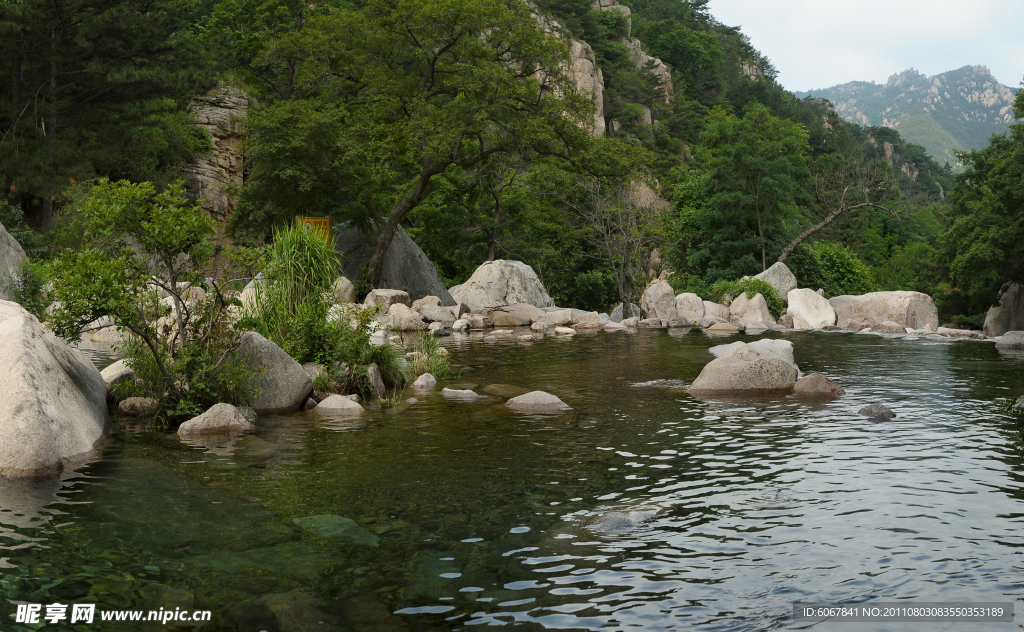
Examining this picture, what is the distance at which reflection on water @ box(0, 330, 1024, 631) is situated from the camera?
5000mm

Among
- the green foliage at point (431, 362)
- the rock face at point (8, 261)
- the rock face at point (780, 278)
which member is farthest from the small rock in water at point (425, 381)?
the rock face at point (780, 278)

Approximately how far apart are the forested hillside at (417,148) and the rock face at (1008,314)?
0.73 m

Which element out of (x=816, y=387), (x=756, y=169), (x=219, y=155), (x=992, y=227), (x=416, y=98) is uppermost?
(x=416, y=98)

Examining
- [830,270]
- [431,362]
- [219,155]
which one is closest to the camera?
[431,362]

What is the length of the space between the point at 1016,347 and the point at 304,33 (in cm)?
2698

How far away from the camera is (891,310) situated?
28.9m

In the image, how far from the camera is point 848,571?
5.44 metres

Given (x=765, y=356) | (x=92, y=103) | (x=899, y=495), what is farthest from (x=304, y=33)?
(x=899, y=495)

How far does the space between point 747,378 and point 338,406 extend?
7.10 m

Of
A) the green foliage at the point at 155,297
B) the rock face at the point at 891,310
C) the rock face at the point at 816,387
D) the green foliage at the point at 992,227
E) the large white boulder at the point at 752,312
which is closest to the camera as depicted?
the green foliage at the point at 155,297

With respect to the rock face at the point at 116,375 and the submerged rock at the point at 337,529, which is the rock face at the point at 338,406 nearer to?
the rock face at the point at 116,375

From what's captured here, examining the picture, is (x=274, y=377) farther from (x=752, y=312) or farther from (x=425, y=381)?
(x=752, y=312)

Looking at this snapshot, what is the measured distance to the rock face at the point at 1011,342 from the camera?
2088cm

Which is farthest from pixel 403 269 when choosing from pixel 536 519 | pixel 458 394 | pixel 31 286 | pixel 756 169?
pixel 536 519
